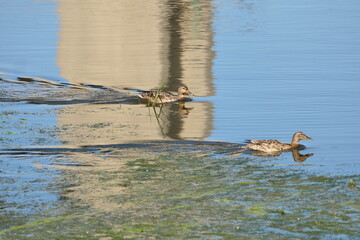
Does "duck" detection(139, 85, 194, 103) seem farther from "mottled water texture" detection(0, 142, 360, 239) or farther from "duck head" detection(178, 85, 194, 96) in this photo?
"mottled water texture" detection(0, 142, 360, 239)

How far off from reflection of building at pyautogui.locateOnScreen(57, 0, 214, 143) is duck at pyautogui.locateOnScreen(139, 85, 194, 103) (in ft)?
1.16

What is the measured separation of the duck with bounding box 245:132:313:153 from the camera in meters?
10.4

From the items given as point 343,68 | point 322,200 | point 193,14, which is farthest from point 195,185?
point 193,14

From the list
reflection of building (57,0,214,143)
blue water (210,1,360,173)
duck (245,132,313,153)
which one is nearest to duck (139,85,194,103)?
reflection of building (57,0,214,143)

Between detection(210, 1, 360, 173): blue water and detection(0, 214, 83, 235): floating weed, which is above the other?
detection(0, 214, 83, 235): floating weed

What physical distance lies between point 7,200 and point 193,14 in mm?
23177

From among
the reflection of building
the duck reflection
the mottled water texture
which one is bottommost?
the reflection of building

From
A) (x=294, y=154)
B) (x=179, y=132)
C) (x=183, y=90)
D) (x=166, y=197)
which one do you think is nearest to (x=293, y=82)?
(x=183, y=90)

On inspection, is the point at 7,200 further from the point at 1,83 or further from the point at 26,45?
the point at 26,45

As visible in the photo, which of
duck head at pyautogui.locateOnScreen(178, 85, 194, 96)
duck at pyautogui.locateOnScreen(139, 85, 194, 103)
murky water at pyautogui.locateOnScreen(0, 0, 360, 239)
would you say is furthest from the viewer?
duck head at pyautogui.locateOnScreen(178, 85, 194, 96)

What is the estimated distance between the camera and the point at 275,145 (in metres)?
10.6

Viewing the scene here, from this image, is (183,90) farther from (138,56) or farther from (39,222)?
(39,222)

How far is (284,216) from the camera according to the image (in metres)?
7.86

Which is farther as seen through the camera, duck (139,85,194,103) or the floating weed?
duck (139,85,194,103)
